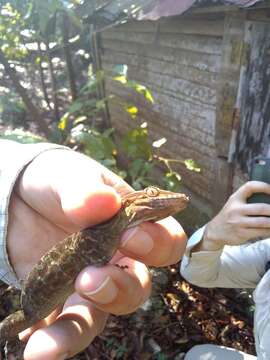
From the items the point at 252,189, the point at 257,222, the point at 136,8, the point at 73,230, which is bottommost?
the point at 257,222

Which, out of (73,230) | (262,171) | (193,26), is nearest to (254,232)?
(262,171)

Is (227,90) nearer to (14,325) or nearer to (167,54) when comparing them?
(167,54)

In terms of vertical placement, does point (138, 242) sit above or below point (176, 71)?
above

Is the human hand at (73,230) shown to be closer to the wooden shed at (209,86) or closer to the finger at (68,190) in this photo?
the finger at (68,190)

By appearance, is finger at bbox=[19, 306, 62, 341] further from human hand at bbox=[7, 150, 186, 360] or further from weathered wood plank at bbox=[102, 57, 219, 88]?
weathered wood plank at bbox=[102, 57, 219, 88]

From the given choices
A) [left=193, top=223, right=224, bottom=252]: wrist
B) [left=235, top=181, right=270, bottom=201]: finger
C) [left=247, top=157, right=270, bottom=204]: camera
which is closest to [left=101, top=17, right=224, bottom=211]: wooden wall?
[left=193, top=223, right=224, bottom=252]: wrist

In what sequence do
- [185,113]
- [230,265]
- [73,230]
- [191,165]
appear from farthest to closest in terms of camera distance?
1. [185,113]
2. [191,165]
3. [230,265]
4. [73,230]

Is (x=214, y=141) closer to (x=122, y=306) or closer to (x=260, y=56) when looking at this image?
(x=260, y=56)

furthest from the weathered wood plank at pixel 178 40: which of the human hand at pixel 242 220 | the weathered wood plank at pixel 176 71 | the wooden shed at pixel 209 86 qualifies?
the human hand at pixel 242 220

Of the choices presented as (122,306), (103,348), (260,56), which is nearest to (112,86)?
(260,56)
